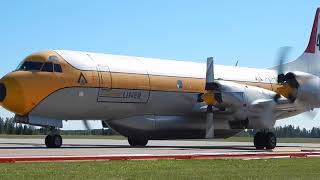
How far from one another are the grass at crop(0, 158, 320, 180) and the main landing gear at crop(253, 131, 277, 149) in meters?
13.2

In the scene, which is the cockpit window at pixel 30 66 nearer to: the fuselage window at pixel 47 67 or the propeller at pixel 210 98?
the fuselage window at pixel 47 67

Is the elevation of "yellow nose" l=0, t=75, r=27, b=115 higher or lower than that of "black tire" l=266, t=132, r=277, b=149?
higher

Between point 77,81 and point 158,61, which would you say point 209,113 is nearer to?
point 158,61

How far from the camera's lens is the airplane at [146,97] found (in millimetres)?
27766

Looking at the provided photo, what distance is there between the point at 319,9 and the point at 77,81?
1989 centimetres

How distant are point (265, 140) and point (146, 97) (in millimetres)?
6968

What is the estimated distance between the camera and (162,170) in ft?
48.3

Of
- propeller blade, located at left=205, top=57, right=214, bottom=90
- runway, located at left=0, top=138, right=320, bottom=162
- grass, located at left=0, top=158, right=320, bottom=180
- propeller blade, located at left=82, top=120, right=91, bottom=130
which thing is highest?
propeller blade, located at left=205, top=57, right=214, bottom=90

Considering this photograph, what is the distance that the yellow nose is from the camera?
27.0 metres

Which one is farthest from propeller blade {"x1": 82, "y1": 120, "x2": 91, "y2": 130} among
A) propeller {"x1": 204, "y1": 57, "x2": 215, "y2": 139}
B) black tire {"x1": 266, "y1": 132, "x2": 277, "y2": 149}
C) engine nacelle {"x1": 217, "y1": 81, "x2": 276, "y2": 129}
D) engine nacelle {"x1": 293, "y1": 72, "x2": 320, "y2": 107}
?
engine nacelle {"x1": 293, "y1": 72, "x2": 320, "y2": 107}

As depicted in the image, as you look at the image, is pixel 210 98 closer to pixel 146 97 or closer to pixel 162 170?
pixel 146 97

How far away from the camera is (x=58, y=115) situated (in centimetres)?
2858

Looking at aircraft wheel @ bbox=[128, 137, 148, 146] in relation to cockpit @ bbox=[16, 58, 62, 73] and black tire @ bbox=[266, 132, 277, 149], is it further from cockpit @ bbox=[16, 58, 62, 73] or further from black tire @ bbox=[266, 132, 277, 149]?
cockpit @ bbox=[16, 58, 62, 73]

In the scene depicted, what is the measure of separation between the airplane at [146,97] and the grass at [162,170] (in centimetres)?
→ 1185
